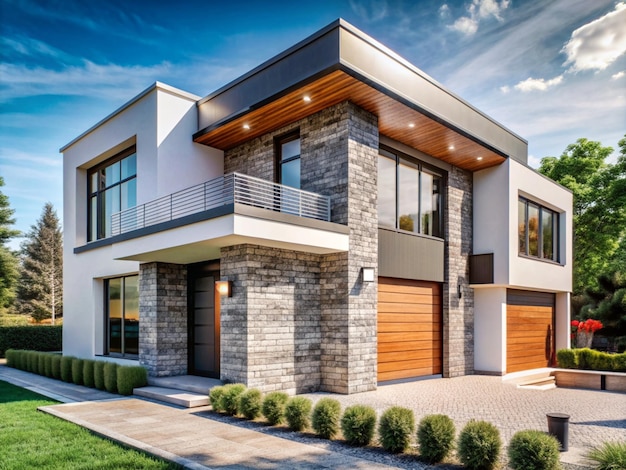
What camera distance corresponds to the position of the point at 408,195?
12617 mm

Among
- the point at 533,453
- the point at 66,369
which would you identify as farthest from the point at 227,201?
the point at 533,453

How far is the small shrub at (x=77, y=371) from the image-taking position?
12172mm

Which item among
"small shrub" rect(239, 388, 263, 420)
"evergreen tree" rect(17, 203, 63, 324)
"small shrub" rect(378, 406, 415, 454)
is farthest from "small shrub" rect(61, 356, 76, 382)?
"evergreen tree" rect(17, 203, 63, 324)

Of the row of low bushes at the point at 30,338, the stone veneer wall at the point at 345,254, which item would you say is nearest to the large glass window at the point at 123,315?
the stone veneer wall at the point at 345,254

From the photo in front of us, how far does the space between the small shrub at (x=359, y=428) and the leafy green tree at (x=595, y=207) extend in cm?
2318

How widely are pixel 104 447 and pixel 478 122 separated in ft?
36.4

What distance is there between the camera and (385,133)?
11.8 m

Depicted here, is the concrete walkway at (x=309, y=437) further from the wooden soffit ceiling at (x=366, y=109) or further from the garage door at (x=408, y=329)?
the wooden soffit ceiling at (x=366, y=109)

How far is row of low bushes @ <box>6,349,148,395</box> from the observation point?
10.7m

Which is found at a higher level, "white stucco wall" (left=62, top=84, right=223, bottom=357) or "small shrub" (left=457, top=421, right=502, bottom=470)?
"white stucco wall" (left=62, top=84, right=223, bottom=357)

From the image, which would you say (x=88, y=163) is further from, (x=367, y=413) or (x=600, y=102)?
(x=600, y=102)

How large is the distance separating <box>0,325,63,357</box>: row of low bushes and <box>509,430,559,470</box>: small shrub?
20961mm

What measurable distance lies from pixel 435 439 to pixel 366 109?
7.17 metres

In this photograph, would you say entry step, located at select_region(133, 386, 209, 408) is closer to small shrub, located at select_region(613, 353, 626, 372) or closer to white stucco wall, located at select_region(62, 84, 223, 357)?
white stucco wall, located at select_region(62, 84, 223, 357)
